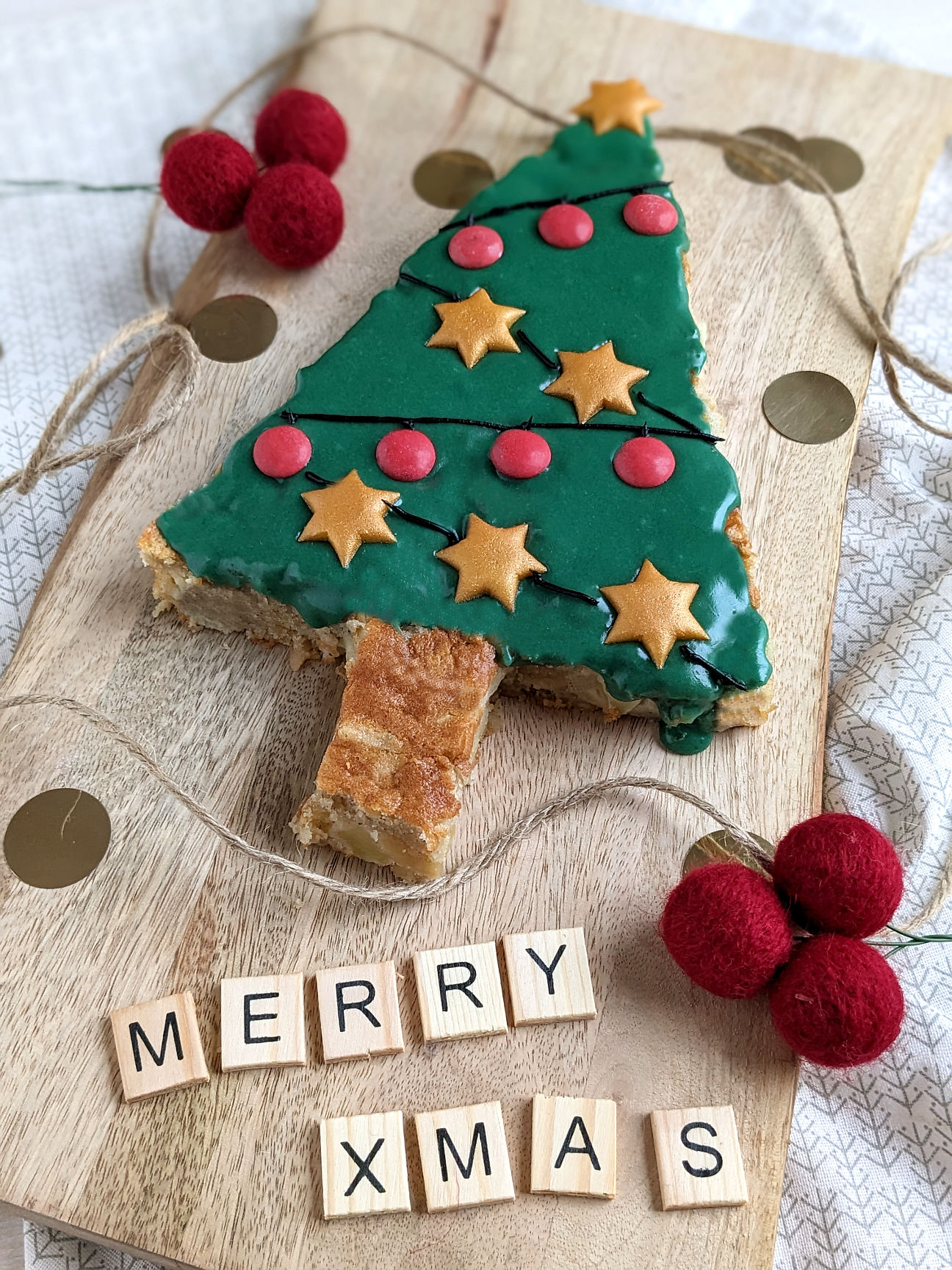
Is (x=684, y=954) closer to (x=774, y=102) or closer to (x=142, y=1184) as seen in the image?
(x=142, y=1184)

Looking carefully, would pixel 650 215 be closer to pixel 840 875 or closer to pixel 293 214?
pixel 293 214

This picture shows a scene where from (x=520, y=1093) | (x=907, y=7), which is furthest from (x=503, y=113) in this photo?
(x=520, y=1093)

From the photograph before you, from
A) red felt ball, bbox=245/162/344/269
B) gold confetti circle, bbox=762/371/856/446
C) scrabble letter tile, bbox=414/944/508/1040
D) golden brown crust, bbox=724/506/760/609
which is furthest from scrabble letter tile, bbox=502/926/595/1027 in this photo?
red felt ball, bbox=245/162/344/269

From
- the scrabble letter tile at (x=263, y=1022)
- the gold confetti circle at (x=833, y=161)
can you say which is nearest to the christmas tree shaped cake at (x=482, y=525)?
the scrabble letter tile at (x=263, y=1022)

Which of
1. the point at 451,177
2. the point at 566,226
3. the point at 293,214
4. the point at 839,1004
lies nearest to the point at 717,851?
the point at 839,1004

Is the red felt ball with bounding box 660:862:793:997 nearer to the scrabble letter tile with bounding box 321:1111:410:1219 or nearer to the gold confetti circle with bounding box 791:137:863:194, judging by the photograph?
the scrabble letter tile with bounding box 321:1111:410:1219

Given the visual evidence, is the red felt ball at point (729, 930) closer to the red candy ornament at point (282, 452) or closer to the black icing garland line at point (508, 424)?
the black icing garland line at point (508, 424)
